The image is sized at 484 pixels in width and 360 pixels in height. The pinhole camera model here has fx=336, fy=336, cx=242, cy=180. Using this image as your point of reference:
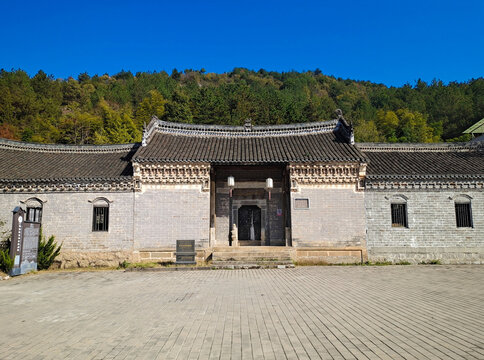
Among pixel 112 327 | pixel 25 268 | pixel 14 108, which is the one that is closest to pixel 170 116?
pixel 14 108

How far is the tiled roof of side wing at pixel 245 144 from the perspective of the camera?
16.1m

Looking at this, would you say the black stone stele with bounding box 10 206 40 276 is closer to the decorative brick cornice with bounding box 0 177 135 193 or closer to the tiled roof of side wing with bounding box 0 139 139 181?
the decorative brick cornice with bounding box 0 177 135 193

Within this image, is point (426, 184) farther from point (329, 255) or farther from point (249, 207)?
point (249, 207)

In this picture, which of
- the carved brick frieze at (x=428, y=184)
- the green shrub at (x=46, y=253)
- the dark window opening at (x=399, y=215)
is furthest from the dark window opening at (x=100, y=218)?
the dark window opening at (x=399, y=215)

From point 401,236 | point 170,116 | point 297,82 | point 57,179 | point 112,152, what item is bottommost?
point 401,236

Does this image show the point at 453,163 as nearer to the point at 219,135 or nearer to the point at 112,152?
the point at 219,135

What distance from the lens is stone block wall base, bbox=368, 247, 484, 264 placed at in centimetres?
1548

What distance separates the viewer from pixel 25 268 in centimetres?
1356

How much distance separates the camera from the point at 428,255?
15.5 m

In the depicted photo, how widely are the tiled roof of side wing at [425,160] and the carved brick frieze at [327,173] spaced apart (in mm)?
624

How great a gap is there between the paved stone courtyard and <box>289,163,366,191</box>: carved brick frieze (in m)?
5.57

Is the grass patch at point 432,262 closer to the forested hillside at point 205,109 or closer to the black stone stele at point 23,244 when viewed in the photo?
the black stone stele at point 23,244

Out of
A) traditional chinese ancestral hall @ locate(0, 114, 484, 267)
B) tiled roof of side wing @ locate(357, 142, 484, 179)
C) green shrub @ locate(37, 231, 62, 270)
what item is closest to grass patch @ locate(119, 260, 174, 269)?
traditional chinese ancestral hall @ locate(0, 114, 484, 267)

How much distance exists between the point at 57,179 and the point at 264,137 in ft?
35.9
